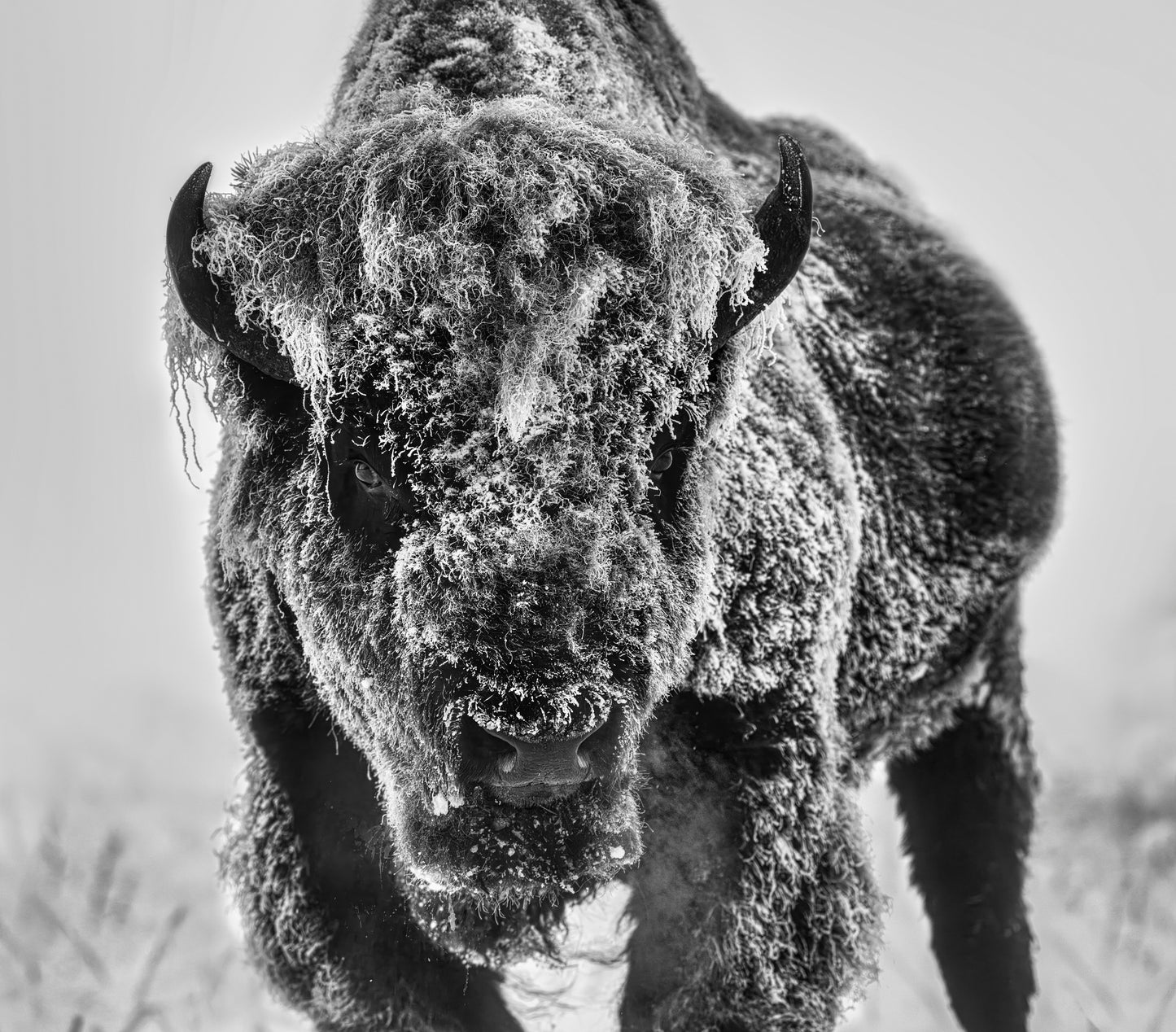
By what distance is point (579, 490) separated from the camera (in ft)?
7.70

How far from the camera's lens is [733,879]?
10.1 feet

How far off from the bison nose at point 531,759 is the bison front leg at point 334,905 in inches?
35.5

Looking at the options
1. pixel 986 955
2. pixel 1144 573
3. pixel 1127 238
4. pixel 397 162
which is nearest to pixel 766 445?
pixel 397 162

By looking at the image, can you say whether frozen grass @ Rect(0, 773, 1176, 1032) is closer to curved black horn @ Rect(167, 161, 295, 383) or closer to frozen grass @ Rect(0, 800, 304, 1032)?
frozen grass @ Rect(0, 800, 304, 1032)

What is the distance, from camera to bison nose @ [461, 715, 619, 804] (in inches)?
85.5

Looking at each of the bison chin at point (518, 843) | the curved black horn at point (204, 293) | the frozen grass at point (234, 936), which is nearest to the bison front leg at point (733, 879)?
the bison chin at point (518, 843)

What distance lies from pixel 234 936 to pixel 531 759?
3861mm

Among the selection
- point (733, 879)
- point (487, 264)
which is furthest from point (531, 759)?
point (733, 879)

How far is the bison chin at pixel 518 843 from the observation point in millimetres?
2359

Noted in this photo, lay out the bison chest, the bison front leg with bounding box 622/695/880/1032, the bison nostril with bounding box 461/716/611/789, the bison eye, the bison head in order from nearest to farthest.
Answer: the bison nostril with bounding box 461/716/611/789 < the bison head < the bison eye < the bison front leg with bounding box 622/695/880/1032 < the bison chest

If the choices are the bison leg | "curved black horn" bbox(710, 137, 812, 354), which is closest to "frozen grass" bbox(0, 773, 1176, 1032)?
the bison leg

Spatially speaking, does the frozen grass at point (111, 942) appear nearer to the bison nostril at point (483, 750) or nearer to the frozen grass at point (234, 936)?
the frozen grass at point (234, 936)

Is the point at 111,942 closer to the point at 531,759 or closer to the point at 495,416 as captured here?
the point at 531,759

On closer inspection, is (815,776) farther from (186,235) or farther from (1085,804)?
(1085,804)
